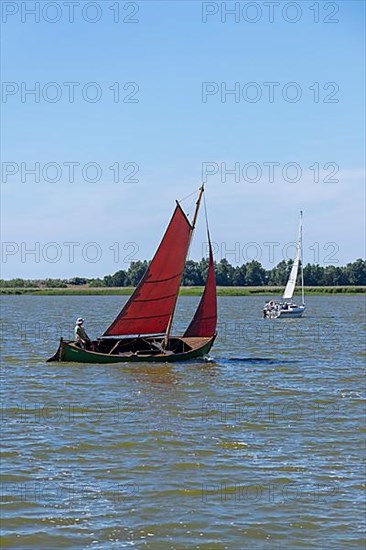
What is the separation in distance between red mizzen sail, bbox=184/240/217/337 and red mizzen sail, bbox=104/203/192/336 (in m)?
1.20

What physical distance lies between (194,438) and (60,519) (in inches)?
242

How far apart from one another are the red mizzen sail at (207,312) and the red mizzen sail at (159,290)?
1.20 metres

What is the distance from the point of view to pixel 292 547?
1158cm

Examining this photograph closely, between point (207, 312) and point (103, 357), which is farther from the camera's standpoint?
point (207, 312)

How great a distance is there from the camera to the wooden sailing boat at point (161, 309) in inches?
1314

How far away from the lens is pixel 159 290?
34.3m

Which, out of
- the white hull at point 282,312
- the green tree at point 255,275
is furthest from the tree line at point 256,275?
the white hull at point 282,312

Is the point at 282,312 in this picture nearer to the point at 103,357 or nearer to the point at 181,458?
the point at 103,357

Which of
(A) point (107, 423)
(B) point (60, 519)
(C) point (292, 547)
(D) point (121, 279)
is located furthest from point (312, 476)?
(D) point (121, 279)

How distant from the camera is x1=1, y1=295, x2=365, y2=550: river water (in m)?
12.2

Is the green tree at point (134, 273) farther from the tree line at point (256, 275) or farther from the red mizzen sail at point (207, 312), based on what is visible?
the red mizzen sail at point (207, 312)

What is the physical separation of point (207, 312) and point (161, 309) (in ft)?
6.07

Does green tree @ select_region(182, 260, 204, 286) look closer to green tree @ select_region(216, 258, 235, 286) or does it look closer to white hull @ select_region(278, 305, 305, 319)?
green tree @ select_region(216, 258, 235, 286)

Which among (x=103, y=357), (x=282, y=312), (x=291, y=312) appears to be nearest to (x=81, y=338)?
(x=103, y=357)
